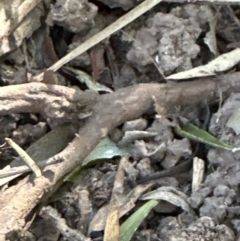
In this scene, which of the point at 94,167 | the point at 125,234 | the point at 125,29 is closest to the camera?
the point at 125,234

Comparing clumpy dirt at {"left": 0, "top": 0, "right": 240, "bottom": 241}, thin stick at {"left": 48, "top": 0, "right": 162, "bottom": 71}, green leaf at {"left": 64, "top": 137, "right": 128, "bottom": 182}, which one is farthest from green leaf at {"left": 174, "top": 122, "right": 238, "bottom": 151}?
thin stick at {"left": 48, "top": 0, "right": 162, "bottom": 71}

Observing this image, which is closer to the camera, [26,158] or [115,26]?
[26,158]

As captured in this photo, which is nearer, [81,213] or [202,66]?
[81,213]

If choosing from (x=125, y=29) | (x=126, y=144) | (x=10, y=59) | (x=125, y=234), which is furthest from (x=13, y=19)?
(x=125, y=234)

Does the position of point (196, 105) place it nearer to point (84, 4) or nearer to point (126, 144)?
point (126, 144)

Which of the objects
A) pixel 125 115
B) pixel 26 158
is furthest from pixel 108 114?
pixel 26 158

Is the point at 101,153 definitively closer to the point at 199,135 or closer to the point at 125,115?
the point at 125,115

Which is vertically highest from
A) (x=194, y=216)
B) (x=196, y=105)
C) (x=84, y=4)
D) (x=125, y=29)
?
(x=84, y=4)
